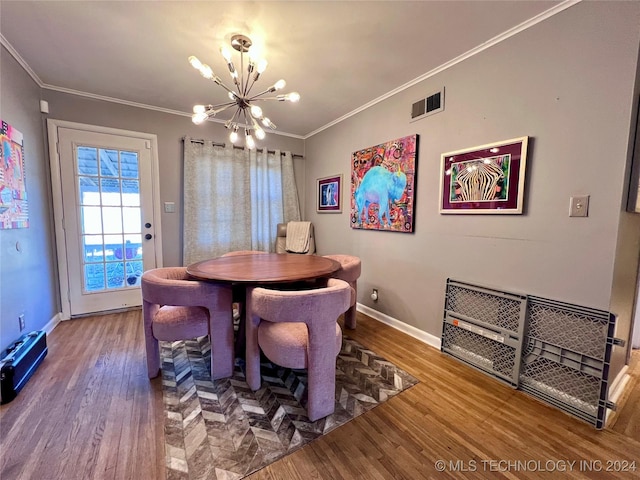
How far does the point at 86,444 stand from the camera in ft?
4.36

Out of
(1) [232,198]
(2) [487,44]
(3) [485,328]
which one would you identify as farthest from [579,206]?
(1) [232,198]

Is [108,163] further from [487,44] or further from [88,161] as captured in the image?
[487,44]

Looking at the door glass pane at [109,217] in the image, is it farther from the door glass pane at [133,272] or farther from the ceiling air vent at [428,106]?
the ceiling air vent at [428,106]

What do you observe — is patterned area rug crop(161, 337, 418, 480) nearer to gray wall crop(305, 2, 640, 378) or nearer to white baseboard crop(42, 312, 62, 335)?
gray wall crop(305, 2, 640, 378)

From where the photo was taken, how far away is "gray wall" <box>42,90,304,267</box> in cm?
273

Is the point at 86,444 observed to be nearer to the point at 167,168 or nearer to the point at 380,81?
the point at 167,168

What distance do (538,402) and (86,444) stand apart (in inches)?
103

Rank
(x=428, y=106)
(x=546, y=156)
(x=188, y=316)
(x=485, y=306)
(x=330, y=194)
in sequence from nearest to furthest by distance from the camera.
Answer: (x=546, y=156) < (x=188, y=316) < (x=485, y=306) < (x=428, y=106) < (x=330, y=194)

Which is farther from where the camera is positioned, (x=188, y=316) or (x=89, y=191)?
(x=89, y=191)

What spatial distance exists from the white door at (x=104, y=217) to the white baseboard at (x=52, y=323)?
11 centimetres

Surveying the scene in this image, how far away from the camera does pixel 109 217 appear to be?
9.80 ft

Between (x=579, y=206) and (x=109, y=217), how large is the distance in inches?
166

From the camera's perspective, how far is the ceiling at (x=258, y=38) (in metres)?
1.59

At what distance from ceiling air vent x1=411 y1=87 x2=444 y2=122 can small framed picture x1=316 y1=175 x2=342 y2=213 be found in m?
1.21
